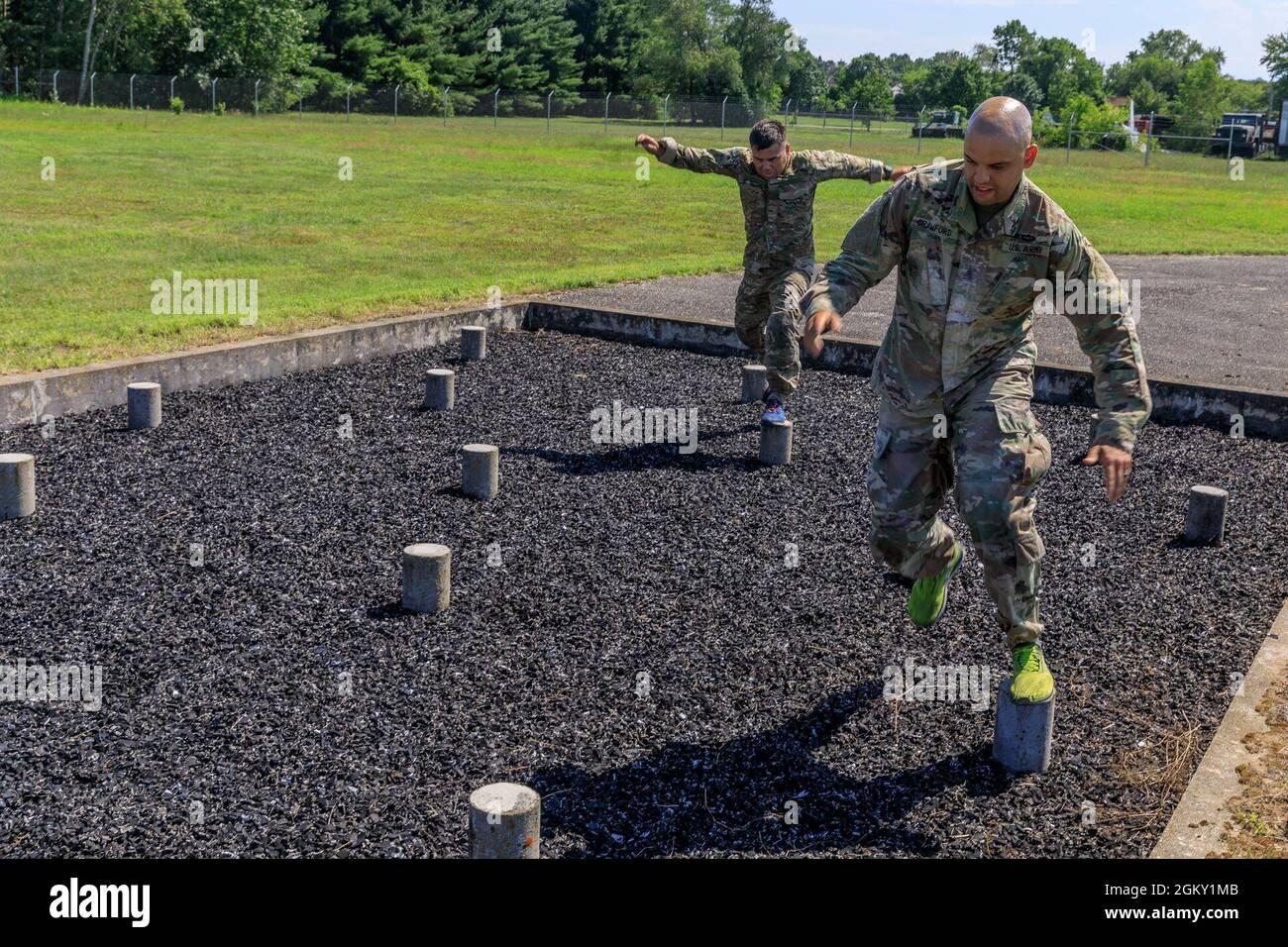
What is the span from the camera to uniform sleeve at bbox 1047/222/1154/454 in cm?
478

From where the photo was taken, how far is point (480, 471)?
7656 mm

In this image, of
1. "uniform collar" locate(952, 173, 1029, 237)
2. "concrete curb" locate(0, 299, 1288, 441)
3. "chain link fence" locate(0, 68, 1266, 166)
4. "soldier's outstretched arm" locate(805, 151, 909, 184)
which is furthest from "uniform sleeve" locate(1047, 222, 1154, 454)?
"chain link fence" locate(0, 68, 1266, 166)

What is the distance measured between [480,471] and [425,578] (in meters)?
1.85

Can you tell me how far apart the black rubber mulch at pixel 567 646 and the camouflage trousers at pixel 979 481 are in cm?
58

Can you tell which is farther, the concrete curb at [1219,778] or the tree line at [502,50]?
the tree line at [502,50]

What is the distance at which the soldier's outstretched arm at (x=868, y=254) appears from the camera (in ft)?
16.1

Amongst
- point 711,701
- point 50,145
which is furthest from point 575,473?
point 50,145

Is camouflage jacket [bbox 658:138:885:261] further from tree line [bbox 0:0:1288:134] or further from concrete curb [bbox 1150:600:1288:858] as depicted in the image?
tree line [bbox 0:0:1288:134]

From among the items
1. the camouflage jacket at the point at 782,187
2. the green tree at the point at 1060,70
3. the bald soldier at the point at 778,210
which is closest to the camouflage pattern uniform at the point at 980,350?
the bald soldier at the point at 778,210

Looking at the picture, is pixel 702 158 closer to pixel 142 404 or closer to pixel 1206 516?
pixel 142 404

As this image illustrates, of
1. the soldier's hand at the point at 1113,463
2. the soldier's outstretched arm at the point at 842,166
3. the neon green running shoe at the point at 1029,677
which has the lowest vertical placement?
the neon green running shoe at the point at 1029,677

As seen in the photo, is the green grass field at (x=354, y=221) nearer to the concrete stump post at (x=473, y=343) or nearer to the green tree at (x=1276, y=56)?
the concrete stump post at (x=473, y=343)

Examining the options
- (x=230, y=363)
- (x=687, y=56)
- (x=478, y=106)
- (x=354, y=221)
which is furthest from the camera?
(x=687, y=56)

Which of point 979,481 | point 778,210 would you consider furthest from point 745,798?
point 778,210
